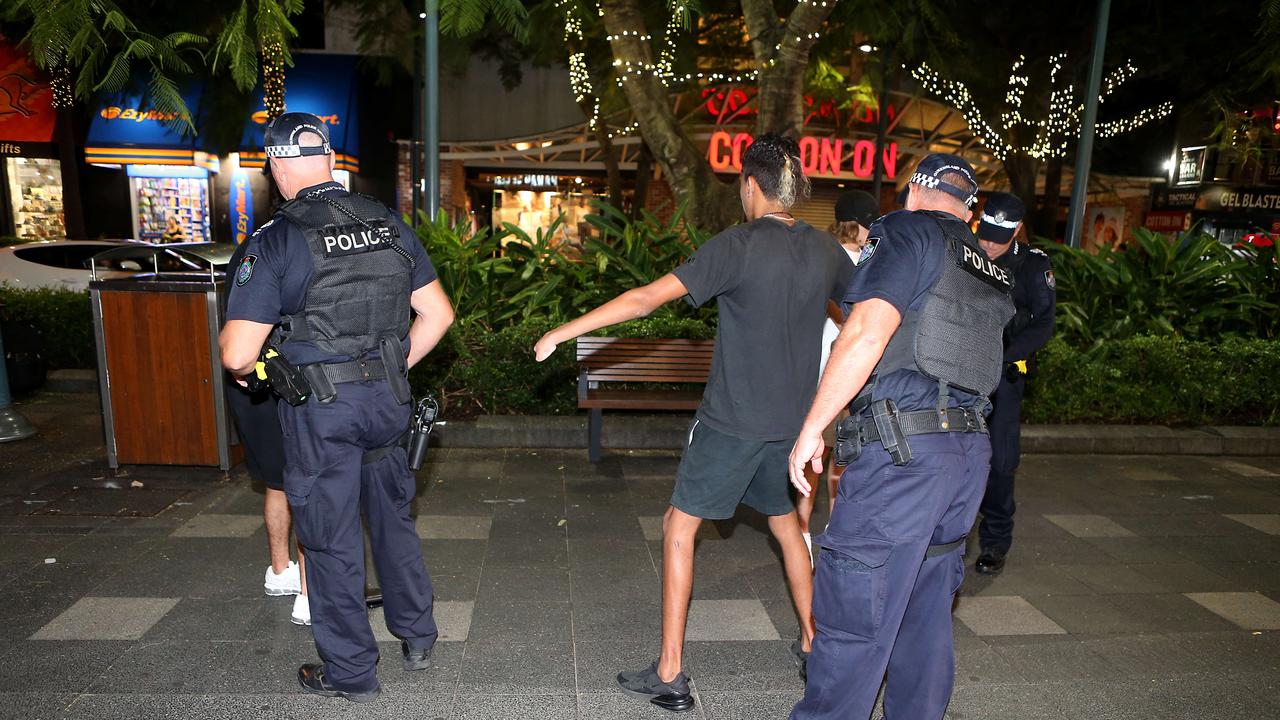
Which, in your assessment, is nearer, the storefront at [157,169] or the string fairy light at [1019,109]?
the storefront at [157,169]

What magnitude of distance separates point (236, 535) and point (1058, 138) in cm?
1556

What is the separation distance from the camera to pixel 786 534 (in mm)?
3168

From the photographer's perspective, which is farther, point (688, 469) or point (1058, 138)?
point (1058, 138)

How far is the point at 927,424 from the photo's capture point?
8.11 ft

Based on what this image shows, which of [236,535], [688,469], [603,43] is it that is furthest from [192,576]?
[603,43]

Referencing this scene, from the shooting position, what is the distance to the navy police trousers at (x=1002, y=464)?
164 inches

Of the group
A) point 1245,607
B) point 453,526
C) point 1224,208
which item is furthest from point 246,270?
point 1224,208

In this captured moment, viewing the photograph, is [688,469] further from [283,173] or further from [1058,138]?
[1058,138]

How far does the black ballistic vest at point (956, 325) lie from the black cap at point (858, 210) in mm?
1566

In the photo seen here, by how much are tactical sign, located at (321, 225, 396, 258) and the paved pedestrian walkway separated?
1.62m

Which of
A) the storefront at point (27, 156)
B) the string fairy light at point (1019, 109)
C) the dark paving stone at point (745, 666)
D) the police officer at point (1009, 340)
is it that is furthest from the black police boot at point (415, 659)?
the string fairy light at point (1019, 109)

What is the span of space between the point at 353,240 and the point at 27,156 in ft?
48.5

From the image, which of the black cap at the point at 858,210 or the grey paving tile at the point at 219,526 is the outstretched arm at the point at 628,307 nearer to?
the black cap at the point at 858,210

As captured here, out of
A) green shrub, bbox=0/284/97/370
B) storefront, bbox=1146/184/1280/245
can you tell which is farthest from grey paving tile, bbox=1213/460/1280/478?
storefront, bbox=1146/184/1280/245
